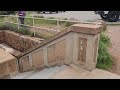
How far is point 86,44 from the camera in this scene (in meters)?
4.62

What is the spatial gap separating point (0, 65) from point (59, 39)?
2.12m

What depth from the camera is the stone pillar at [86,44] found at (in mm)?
4449

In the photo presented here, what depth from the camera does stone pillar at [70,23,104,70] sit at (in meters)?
4.45

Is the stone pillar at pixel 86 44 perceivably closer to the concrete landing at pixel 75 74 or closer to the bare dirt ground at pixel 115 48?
the concrete landing at pixel 75 74

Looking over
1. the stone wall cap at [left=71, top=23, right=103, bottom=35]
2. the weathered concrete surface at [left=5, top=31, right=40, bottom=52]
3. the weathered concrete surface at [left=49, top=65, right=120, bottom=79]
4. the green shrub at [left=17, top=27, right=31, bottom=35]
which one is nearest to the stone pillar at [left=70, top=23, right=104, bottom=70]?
the stone wall cap at [left=71, top=23, right=103, bottom=35]

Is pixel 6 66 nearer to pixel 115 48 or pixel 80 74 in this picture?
pixel 80 74

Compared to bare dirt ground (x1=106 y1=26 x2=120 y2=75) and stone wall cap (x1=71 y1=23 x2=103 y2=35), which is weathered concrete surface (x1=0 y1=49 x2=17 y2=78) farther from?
bare dirt ground (x1=106 y1=26 x2=120 y2=75)

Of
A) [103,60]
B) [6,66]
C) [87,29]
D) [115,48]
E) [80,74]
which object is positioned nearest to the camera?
[6,66]

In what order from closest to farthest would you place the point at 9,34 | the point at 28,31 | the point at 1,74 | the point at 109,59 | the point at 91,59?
1. the point at 1,74
2. the point at 91,59
3. the point at 109,59
4. the point at 28,31
5. the point at 9,34

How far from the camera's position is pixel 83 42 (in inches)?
185

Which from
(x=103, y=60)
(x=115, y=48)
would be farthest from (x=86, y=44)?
(x=115, y=48)
